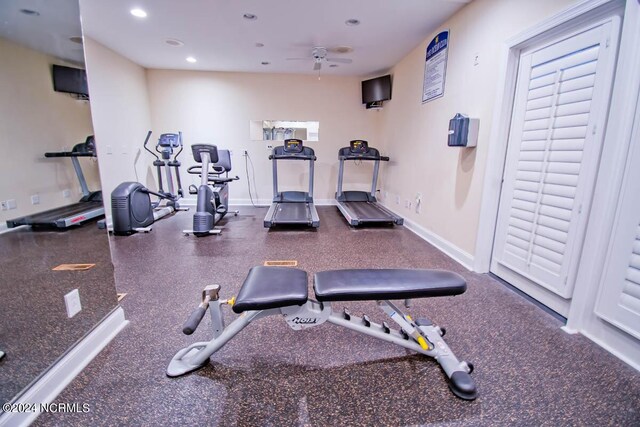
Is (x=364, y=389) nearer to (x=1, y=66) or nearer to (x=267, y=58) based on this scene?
(x=1, y=66)

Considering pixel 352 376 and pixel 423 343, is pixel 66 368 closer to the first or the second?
pixel 352 376

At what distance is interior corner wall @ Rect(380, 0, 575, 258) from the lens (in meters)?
2.51

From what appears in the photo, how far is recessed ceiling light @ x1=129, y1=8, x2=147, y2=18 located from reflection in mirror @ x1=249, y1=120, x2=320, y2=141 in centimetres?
270

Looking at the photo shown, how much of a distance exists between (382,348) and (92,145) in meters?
2.29

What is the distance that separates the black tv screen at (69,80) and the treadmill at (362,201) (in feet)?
11.1

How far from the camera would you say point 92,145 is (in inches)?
73.8

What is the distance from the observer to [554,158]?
2053 millimetres

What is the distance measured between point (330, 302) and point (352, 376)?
16.6 inches

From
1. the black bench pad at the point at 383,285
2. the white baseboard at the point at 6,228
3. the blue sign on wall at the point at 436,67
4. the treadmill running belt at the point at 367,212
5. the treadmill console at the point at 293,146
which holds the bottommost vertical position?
the treadmill running belt at the point at 367,212

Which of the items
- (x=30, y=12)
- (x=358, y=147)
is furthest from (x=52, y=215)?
(x=358, y=147)

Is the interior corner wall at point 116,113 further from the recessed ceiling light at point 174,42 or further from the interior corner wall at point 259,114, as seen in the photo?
the recessed ceiling light at point 174,42

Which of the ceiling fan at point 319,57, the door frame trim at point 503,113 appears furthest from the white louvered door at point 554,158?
the ceiling fan at point 319,57

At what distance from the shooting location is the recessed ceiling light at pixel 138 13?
10.3ft

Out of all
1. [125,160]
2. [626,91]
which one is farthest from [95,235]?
[626,91]
